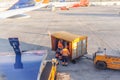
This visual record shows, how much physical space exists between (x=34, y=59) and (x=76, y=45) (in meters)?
8.97

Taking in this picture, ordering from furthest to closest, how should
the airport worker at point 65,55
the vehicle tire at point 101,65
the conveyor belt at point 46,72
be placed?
the airport worker at point 65,55 < the vehicle tire at point 101,65 < the conveyor belt at point 46,72

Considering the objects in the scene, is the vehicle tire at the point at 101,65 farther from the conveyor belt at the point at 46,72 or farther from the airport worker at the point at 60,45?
the conveyor belt at the point at 46,72

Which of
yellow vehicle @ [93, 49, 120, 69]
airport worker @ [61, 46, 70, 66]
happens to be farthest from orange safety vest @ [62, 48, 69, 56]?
yellow vehicle @ [93, 49, 120, 69]

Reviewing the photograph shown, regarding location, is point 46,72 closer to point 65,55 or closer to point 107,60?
point 107,60

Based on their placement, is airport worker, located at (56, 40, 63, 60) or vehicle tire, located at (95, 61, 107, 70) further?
airport worker, located at (56, 40, 63, 60)

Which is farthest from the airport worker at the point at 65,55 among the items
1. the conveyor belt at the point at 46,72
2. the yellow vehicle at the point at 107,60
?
the conveyor belt at the point at 46,72

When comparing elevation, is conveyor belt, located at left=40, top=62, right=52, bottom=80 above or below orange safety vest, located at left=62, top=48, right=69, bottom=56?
Result: above

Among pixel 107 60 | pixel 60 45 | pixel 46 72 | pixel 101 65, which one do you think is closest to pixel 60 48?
pixel 60 45

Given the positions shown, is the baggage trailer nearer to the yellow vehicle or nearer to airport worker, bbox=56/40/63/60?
airport worker, bbox=56/40/63/60

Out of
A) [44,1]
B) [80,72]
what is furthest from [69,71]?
[44,1]

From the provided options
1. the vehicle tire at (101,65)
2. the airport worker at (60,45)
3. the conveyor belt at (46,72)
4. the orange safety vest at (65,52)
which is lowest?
the vehicle tire at (101,65)

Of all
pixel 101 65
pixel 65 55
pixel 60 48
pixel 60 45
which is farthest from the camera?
pixel 60 48

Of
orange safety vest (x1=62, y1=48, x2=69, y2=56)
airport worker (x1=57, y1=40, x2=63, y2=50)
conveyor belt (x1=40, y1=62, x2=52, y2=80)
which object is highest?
conveyor belt (x1=40, y1=62, x2=52, y2=80)

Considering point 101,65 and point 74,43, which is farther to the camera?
point 74,43
